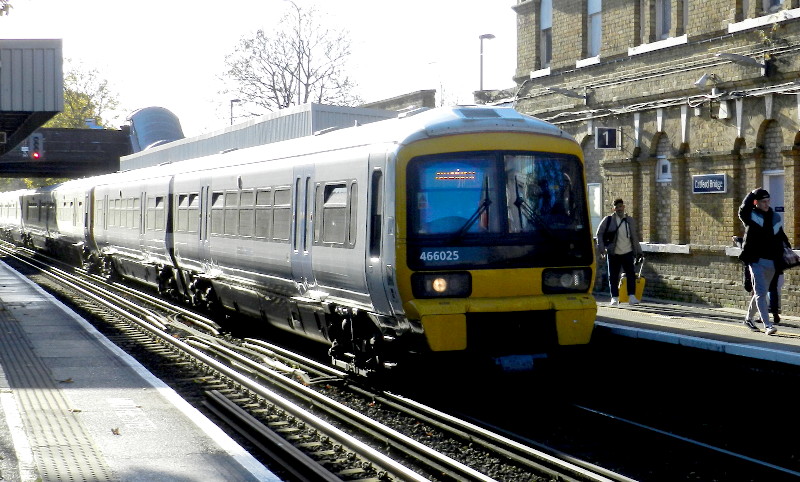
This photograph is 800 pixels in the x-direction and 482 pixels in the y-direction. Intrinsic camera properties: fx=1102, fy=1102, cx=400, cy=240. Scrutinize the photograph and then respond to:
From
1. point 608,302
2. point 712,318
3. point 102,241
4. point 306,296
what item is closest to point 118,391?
point 306,296

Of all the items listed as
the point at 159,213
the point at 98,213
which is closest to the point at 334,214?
the point at 159,213

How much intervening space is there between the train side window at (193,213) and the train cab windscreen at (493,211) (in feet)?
26.7

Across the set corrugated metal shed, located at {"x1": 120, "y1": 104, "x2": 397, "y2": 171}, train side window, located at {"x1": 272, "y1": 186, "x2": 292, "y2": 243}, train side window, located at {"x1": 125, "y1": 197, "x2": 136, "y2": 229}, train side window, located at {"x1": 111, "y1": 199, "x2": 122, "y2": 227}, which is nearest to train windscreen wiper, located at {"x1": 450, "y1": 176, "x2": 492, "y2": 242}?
train side window, located at {"x1": 272, "y1": 186, "x2": 292, "y2": 243}

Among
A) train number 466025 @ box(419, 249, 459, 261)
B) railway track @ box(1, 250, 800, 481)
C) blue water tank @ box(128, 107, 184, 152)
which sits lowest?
railway track @ box(1, 250, 800, 481)

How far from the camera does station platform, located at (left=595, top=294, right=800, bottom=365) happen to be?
399 inches

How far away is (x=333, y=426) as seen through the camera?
9.16 m

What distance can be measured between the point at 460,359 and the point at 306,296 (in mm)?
3037

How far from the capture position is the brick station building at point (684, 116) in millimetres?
17266

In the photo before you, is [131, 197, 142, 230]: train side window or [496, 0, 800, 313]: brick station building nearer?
[496, 0, 800, 313]: brick station building

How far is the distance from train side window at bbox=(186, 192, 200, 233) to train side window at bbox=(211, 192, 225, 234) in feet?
3.18

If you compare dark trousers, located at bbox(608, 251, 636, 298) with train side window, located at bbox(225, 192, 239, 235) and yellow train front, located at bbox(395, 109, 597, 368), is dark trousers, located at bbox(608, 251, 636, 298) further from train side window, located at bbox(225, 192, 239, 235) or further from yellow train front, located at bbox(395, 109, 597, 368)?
yellow train front, located at bbox(395, 109, 597, 368)

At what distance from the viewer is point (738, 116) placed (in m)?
18.0

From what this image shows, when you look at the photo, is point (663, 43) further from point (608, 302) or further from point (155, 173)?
point (155, 173)

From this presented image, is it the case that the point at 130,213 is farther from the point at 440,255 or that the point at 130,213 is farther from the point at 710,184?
the point at 440,255
